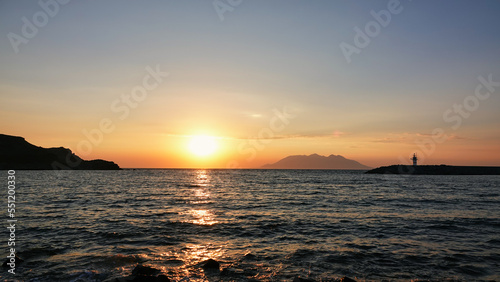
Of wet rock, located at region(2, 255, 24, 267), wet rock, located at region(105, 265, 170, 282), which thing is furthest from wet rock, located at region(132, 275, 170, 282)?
wet rock, located at region(2, 255, 24, 267)

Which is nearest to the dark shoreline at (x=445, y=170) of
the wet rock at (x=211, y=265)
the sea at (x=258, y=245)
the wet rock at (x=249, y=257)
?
the sea at (x=258, y=245)

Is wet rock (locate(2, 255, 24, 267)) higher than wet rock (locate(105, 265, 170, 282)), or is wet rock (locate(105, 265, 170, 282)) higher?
wet rock (locate(105, 265, 170, 282))

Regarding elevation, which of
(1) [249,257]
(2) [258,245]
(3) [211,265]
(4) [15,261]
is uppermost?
(4) [15,261]

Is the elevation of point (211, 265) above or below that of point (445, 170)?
above

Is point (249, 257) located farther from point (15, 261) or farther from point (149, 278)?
point (15, 261)

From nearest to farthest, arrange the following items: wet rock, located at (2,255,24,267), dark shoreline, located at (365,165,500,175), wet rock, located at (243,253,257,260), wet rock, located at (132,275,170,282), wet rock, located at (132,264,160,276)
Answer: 1. wet rock, located at (132,275,170,282)
2. wet rock, located at (132,264,160,276)
3. wet rock, located at (2,255,24,267)
4. wet rock, located at (243,253,257,260)
5. dark shoreline, located at (365,165,500,175)

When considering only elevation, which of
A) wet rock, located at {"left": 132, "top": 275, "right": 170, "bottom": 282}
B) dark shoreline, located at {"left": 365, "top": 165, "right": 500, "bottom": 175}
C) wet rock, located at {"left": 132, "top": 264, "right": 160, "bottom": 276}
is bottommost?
dark shoreline, located at {"left": 365, "top": 165, "right": 500, "bottom": 175}

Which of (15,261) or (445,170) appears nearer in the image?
(15,261)

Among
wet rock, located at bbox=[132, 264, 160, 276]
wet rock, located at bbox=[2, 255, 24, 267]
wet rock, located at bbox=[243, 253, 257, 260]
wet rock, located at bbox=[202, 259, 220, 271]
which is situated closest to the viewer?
wet rock, located at bbox=[132, 264, 160, 276]

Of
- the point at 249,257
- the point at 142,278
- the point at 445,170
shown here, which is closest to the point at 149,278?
the point at 142,278

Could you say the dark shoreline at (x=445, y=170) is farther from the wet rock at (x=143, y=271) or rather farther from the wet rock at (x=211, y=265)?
the wet rock at (x=143, y=271)

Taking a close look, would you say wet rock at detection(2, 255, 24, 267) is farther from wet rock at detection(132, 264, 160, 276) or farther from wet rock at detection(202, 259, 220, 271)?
wet rock at detection(202, 259, 220, 271)

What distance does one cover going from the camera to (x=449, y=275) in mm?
12898

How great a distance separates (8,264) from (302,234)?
17.1m
